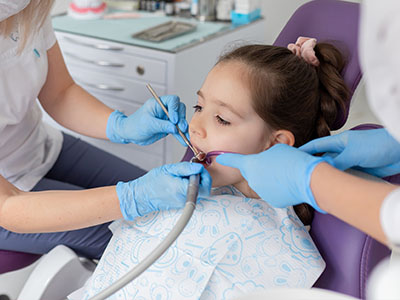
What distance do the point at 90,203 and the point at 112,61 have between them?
1.13 metres

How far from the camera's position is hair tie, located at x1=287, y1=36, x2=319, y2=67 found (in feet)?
3.77

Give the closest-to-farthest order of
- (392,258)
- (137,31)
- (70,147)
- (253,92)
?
(392,258), (253,92), (70,147), (137,31)

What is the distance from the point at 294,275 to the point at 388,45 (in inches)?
25.3

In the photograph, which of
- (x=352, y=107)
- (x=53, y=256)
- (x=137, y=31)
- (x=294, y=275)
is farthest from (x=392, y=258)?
(x=137, y=31)

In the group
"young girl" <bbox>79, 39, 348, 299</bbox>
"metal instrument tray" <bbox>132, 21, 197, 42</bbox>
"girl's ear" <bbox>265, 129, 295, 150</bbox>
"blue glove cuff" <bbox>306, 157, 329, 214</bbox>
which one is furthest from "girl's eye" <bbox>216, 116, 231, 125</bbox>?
"metal instrument tray" <bbox>132, 21, 197, 42</bbox>

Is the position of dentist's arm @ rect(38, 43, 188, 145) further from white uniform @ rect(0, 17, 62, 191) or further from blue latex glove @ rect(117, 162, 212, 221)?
blue latex glove @ rect(117, 162, 212, 221)

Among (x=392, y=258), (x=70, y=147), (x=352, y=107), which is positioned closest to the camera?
(x=392, y=258)

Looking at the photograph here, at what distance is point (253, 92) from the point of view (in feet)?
3.67

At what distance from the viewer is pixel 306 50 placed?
3.77 ft

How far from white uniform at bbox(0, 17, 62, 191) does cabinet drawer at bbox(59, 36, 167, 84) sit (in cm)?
57

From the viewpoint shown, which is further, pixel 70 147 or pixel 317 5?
pixel 70 147

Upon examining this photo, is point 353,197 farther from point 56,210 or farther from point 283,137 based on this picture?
point 56,210

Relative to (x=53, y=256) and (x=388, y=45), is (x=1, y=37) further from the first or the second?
(x=388, y=45)

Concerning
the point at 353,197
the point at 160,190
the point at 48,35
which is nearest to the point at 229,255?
the point at 160,190
